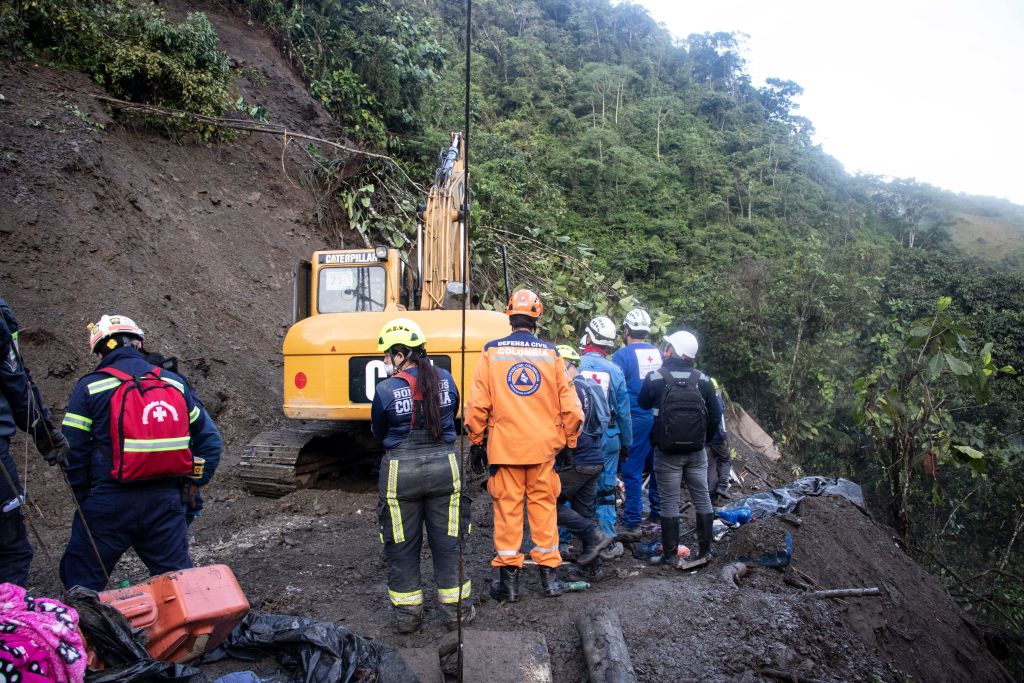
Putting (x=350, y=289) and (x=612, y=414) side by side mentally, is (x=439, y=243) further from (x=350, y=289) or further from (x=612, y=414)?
(x=612, y=414)

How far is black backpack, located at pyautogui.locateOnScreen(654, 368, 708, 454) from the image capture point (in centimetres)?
509

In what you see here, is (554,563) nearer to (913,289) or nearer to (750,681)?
(750,681)

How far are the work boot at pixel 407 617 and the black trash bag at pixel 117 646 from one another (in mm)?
1739

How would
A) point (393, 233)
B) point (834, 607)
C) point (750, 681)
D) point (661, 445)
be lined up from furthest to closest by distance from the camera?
point (393, 233) < point (661, 445) < point (834, 607) < point (750, 681)

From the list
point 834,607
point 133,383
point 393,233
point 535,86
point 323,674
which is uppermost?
point 535,86

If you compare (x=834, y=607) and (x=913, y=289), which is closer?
(x=834, y=607)

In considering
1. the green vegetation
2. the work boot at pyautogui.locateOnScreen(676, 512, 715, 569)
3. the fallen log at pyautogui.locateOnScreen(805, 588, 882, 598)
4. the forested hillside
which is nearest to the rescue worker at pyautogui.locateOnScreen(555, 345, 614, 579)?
the work boot at pyautogui.locateOnScreen(676, 512, 715, 569)

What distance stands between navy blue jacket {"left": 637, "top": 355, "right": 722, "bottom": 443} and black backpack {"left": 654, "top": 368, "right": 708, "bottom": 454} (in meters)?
0.07

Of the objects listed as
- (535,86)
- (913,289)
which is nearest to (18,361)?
(913,289)

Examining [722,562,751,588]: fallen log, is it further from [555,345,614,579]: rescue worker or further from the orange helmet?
the orange helmet

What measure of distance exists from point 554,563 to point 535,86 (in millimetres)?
37686

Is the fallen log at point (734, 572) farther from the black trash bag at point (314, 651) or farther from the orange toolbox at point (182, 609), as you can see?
the orange toolbox at point (182, 609)

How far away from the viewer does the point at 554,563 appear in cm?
459

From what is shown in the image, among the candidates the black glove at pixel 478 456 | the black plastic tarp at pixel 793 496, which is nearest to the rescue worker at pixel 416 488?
the black glove at pixel 478 456
